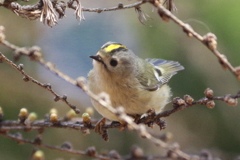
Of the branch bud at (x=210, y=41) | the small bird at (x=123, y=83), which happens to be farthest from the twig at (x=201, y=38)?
the small bird at (x=123, y=83)

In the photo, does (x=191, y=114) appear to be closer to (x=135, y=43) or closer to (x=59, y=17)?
(x=135, y=43)

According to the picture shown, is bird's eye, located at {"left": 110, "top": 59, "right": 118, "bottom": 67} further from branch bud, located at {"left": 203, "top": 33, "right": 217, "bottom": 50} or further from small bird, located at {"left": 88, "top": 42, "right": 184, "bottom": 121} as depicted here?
branch bud, located at {"left": 203, "top": 33, "right": 217, "bottom": 50}

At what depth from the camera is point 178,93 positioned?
6.29 ft

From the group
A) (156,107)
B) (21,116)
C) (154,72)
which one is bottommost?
(21,116)

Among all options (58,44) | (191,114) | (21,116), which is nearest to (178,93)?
Result: (191,114)

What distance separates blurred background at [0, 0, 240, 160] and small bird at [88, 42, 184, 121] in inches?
10.2

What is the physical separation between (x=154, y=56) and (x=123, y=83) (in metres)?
0.58

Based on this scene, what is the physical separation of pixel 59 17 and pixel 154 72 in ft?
2.60

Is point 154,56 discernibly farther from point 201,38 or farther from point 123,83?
point 201,38

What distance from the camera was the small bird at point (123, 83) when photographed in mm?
1267

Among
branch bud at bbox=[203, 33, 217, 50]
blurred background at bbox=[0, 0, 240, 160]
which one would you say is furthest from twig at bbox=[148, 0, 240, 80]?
blurred background at bbox=[0, 0, 240, 160]

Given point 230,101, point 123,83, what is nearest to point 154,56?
point 123,83

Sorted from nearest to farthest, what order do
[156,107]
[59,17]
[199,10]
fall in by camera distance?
1. [59,17]
2. [156,107]
3. [199,10]

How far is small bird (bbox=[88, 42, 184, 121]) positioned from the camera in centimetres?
127
